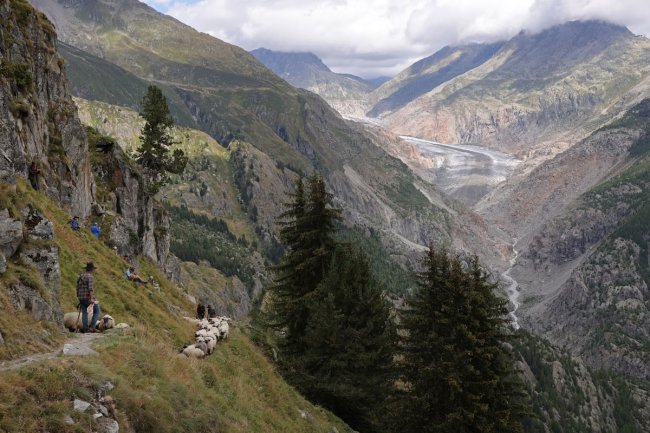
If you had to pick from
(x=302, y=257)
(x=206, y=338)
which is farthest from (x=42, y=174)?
(x=206, y=338)

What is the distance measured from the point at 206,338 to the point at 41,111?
26.7 metres

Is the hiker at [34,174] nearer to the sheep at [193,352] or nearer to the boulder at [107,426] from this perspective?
the sheep at [193,352]

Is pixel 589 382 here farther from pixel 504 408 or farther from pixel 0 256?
pixel 0 256

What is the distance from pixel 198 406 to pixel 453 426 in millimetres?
18186

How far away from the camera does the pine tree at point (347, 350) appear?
32.1 metres

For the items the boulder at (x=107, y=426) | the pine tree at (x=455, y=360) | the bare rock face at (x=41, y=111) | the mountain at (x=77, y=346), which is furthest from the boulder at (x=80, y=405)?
the pine tree at (x=455, y=360)

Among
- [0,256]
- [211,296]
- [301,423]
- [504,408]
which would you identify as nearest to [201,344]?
[301,423]

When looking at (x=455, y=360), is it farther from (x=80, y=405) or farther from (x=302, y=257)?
(x=80, y=405)

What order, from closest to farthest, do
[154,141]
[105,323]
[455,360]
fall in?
[105,323], [455,360], [154,141]

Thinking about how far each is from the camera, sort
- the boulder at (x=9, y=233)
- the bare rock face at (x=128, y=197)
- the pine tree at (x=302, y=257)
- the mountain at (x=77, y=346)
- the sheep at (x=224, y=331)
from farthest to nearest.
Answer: the bare rock face at (x=128, y=197)
the pine tree at (x=302, y=257)
the sheep at (x=224, y=331)
the boulder at (x=9, y=233)
the mountain at (x=77, y=346)

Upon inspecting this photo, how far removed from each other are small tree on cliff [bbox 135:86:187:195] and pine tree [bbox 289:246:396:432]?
3224 cm

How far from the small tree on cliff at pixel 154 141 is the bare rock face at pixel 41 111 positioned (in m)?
10.6

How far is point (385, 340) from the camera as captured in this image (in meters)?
34.8

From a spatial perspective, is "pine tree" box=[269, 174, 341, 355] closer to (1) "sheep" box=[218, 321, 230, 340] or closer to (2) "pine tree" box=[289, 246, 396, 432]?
(2) "pine tree" box=[289, 246, 396, 432]
